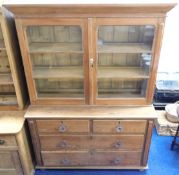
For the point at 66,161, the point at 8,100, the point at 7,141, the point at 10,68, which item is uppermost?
the point at 10,68

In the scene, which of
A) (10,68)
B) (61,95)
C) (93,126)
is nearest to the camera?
(10,68)

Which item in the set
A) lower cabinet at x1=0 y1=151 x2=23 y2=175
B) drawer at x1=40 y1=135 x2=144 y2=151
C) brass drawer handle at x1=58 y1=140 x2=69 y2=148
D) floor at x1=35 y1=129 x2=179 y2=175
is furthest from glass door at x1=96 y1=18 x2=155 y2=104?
lower cabinet at x1=0 y1=151 x2=23 y2=175

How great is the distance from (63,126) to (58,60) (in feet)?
1.99

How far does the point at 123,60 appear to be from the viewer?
1.82 m

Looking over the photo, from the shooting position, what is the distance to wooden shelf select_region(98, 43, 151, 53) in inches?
63.7

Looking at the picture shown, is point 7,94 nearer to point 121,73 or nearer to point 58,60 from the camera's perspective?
point 58,60

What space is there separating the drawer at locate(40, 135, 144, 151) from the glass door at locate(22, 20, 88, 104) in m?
0.36

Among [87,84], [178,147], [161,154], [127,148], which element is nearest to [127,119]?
[127,148]

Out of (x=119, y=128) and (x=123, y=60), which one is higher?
(x=123, y=60)

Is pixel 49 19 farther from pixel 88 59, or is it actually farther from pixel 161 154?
pixel 161 154

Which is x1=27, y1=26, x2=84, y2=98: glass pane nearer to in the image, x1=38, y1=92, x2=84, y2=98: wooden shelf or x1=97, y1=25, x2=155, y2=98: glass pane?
x1=38, y1=92, x2=84, y2=98: wooden shelf

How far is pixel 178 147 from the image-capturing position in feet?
7.55

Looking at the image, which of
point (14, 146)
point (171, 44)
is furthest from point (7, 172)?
point (171, 44)

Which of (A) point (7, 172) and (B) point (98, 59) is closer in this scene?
(B) point (98, 59)
